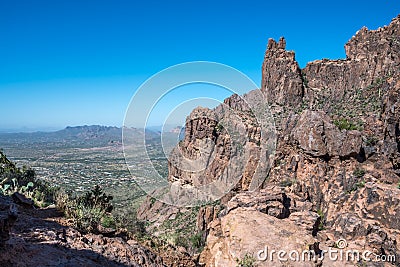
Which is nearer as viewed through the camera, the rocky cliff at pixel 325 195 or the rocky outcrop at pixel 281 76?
the rocky cliff at pixel 325 195

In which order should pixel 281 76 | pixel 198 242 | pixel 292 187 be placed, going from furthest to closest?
pixel 281 76, pixel 198 242, pixel 292 187

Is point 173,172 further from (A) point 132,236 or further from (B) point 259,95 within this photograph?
(A) point 132,236

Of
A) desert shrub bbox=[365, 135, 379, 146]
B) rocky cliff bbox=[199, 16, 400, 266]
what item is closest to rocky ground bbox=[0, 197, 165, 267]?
rocky cliff bbox=[199, 16, 400, 266]

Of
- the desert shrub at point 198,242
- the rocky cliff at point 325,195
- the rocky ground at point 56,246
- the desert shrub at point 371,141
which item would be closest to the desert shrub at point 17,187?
the rocky ground at point 56,246

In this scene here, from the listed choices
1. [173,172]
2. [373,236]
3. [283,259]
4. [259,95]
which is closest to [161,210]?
[173,172]

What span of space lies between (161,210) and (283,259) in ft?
120

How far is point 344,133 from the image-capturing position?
2250 cm

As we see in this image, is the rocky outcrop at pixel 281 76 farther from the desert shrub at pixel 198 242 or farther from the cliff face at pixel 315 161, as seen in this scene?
the desert shrub at pixel 198 242

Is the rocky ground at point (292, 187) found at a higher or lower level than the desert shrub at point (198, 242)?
higher

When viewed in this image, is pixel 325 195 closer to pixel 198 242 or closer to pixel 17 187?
pixel 198 242

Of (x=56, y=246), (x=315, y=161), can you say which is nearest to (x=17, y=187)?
(x=56, y=246)

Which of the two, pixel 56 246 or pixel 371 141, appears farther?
pixel 371 141

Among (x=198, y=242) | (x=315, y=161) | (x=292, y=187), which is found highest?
(x=315, y=161)

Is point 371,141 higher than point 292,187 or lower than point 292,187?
higher
